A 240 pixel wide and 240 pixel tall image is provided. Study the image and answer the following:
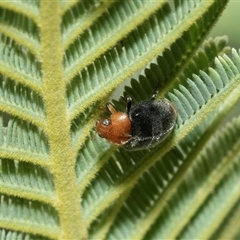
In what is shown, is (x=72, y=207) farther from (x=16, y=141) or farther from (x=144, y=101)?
(x=144, y=101)

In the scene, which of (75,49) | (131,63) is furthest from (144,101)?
(75,49)

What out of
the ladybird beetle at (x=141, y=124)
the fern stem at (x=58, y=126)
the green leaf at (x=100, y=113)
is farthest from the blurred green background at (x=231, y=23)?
the fern stem at (x=58, y=126)

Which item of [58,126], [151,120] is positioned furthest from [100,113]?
[151,120]

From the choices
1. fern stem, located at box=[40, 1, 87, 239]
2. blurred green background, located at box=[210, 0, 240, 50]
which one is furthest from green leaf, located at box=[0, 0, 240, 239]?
blurred green background, located at box=[210, 0, 240, 50]

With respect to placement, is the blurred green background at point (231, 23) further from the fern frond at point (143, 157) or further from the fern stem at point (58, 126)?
the fern stem at point (58, 126)

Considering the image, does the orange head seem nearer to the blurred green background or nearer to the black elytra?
the black elytra

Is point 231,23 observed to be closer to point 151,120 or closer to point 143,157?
point 151,120
